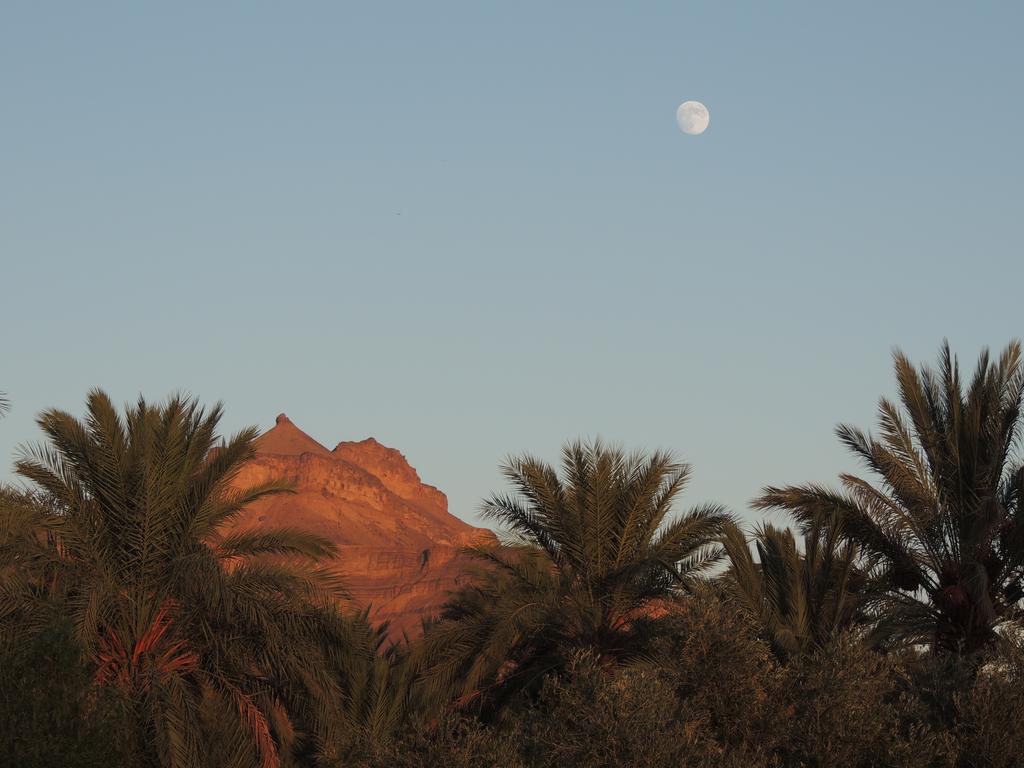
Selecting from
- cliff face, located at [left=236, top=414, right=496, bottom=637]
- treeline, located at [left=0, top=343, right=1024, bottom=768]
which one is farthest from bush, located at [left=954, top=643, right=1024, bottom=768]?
cliff face, located at [left=236, top=414, right=496, bottom=637]

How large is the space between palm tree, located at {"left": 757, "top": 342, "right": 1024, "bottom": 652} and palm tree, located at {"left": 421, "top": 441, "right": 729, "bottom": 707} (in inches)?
111

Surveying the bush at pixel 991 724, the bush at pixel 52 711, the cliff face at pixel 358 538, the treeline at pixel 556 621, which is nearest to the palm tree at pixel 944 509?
the treeline at pixel 556 621

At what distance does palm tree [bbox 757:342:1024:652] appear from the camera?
22969 millimetres

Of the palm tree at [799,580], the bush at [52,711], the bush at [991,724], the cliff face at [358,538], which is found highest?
the cliff face at [358,538]

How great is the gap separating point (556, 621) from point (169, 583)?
256 inches

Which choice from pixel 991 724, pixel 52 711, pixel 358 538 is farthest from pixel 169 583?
pixel 358 538

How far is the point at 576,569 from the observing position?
936 inches

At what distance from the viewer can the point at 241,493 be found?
21609 millimetres

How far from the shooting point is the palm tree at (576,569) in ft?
75.5

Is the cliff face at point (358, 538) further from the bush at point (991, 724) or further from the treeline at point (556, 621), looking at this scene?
the bush at point (991, 724)

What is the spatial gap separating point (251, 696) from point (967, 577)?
11.6m

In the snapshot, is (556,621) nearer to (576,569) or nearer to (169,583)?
(576,569)

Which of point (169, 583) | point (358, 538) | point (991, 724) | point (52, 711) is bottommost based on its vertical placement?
point (52, 711)

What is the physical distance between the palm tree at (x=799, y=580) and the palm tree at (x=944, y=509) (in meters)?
0.48
